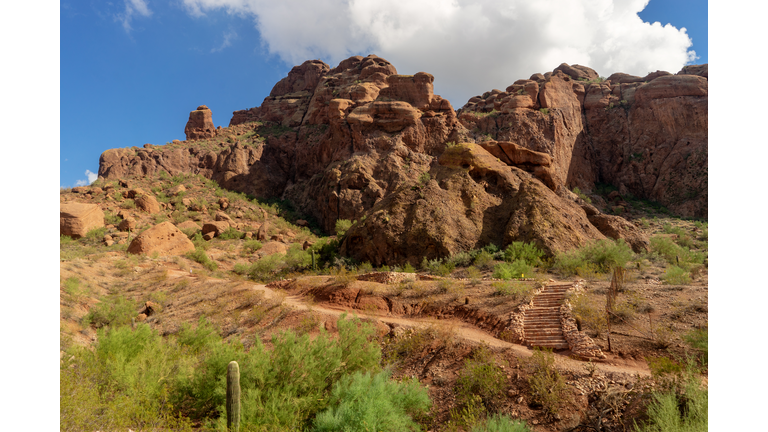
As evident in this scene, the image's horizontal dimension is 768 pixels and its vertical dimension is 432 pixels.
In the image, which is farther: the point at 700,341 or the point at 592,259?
the point at 592,259

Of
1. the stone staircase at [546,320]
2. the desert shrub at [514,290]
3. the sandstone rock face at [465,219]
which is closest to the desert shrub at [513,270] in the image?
the desert shrub at [514,290]

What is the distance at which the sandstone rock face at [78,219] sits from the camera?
89.9ft

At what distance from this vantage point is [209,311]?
1485 cm

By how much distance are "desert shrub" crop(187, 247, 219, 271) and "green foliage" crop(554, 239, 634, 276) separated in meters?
22.2

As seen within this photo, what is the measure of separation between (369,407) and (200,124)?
63930 millimetres

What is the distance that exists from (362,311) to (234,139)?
1964 inches

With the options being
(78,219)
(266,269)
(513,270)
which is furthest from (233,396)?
(78,219)

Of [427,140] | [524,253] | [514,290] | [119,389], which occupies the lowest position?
[119,389]

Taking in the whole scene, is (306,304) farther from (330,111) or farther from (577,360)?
(330,111)

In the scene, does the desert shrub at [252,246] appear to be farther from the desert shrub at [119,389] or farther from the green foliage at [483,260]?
the desert shrub at [119,389]

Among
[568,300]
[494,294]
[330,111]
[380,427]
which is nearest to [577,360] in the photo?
[568,300]

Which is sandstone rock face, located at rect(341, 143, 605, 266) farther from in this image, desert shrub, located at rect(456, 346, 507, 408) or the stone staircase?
desert shrub, located at rect(456, 346, 507, 408)

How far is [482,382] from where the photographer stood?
23.9ft

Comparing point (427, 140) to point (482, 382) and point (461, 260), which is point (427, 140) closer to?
point (461, 260)
